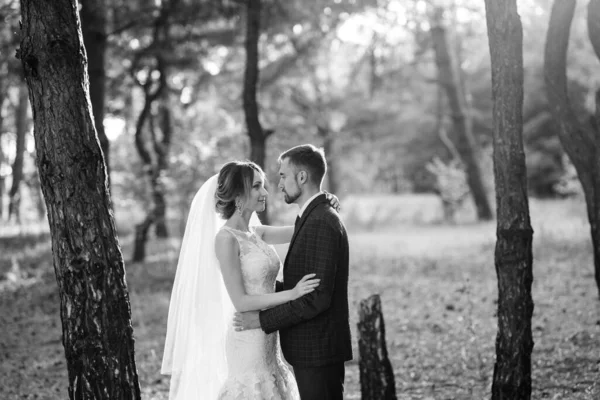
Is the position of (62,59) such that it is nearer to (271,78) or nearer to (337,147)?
(271,78)

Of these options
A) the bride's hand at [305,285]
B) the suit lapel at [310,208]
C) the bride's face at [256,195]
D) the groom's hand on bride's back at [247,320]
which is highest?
the bride's face at [256,195]

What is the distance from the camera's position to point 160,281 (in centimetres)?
1459

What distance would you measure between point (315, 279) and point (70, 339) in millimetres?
1641

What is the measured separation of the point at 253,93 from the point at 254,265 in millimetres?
7588

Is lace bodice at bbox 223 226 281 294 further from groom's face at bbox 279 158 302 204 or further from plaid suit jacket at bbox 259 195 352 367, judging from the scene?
groom's face at bbox 279 158 302 204

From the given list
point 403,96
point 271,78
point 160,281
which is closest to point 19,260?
point 160,281

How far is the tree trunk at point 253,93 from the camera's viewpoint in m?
12.1

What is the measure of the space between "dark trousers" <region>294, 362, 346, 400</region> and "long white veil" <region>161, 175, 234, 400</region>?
2.22ft

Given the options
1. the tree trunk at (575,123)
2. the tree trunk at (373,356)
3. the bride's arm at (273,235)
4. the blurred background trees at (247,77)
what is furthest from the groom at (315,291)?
the blurred background trees at (247,77)

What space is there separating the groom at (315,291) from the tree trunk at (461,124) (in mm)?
18919

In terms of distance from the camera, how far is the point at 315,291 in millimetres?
4559

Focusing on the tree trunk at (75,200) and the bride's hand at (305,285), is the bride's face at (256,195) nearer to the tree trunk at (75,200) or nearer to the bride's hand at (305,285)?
the bride's hand at (305,285)

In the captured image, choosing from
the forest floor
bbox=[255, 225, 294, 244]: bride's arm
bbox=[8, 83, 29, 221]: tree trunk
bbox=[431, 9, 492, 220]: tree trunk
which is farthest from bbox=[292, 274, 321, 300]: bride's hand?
bbox=[8, 83, 29, 221]: tree trunk

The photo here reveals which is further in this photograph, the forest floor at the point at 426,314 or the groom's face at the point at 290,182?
the forest floor at the point at 426,314
